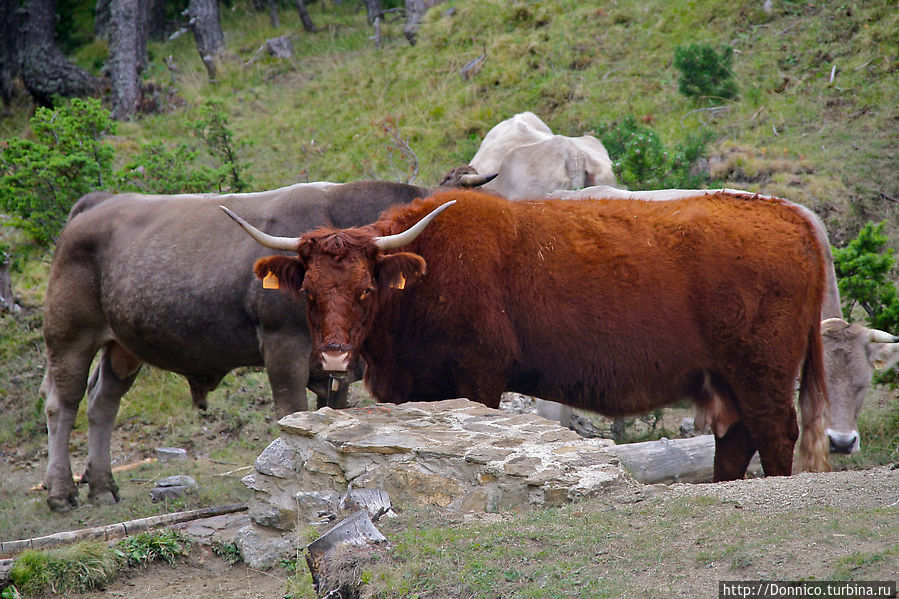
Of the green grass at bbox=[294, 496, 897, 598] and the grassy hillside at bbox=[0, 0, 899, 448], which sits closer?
the green grass at bbox=[294, 496, 897, 598]

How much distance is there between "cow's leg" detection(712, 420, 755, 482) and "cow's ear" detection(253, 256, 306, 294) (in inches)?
127

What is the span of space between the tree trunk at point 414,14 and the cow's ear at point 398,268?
51.5 ft

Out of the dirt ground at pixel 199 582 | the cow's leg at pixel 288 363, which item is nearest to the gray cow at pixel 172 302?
the cow's leg at pixel 288 363

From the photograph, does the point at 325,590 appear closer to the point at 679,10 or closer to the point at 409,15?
the point at 679,10

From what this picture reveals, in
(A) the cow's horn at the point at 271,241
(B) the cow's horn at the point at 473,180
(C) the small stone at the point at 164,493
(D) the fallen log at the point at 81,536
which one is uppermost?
(A) the cow's horn at the point at 271,241

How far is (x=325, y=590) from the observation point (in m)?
3.90

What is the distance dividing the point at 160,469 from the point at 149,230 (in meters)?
2.71

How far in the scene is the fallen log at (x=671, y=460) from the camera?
7152mm

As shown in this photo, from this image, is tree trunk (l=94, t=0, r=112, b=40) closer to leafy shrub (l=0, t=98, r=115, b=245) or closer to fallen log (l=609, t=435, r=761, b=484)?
leafy shrub (l=0, t=98, r=115, b=245)

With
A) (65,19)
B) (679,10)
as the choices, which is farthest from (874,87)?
(65,19)

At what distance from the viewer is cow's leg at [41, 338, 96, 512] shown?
7625mm

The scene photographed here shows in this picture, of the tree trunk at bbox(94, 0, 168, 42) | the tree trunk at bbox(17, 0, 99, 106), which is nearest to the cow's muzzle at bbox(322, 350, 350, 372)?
the tree trunk at bbox(17, 0, 99, 106)

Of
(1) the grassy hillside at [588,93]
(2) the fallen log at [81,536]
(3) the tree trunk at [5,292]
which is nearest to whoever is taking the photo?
(2) the fallen log at [81,536]

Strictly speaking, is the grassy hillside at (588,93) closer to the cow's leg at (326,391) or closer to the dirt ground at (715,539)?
the cow's leg at (326,391)
